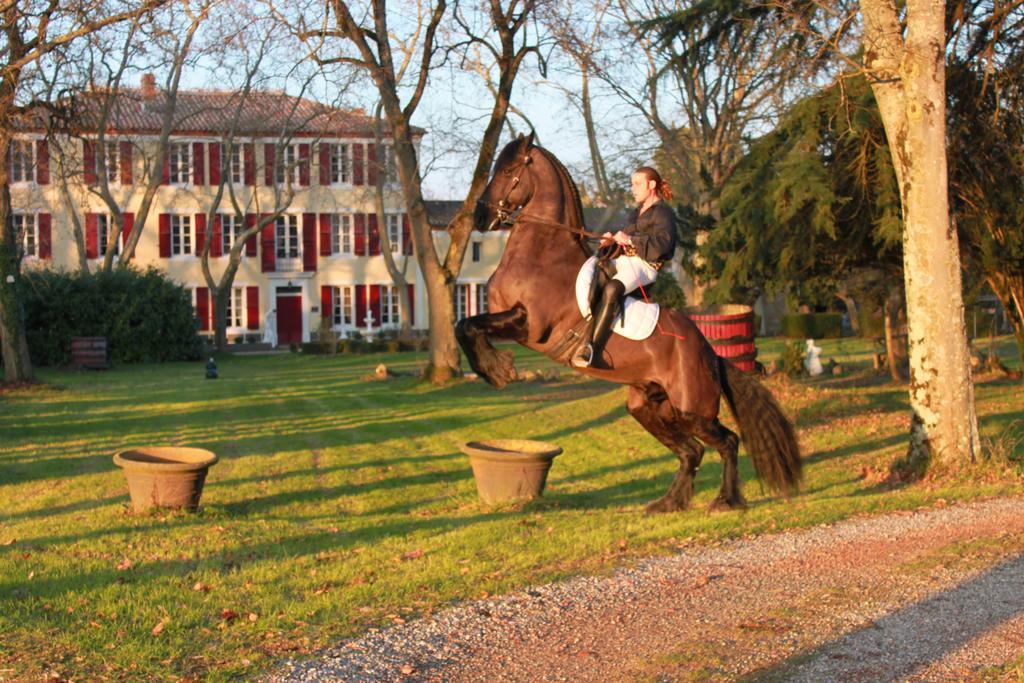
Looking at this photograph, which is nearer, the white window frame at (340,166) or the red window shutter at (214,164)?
the red window shutter at (214,164)

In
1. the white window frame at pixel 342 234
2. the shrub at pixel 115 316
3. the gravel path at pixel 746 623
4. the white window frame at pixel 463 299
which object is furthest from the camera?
the white window frame at pixel 463 299

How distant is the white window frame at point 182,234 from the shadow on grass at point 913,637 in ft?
165

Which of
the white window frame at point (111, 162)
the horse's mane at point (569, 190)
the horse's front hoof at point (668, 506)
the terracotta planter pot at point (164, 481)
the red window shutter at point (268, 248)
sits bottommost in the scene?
the horse's front hoof at point (668, 506)

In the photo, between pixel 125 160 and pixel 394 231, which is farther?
pixel 394 231

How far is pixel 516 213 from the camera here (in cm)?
877

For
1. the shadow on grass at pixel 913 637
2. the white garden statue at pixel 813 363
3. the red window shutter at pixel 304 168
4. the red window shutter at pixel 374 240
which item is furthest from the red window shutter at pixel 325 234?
the shadow on grass at pixel 913 637

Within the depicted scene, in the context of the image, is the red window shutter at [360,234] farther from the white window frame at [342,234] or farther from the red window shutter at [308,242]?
the red window shutter at [308,242]

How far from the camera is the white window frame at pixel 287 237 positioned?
54.9 meters

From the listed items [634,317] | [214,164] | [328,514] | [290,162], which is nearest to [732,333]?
[328,514]

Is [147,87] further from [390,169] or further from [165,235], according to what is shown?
[390,169]

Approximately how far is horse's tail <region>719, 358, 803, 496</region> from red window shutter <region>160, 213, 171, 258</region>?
47674 millimetres

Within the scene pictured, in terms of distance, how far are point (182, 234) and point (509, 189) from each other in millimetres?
47760

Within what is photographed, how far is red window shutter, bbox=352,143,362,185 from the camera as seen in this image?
54438 mm

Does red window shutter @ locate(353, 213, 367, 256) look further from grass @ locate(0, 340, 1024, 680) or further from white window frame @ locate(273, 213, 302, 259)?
grass @ locate(0, 340, 1024, 680)
